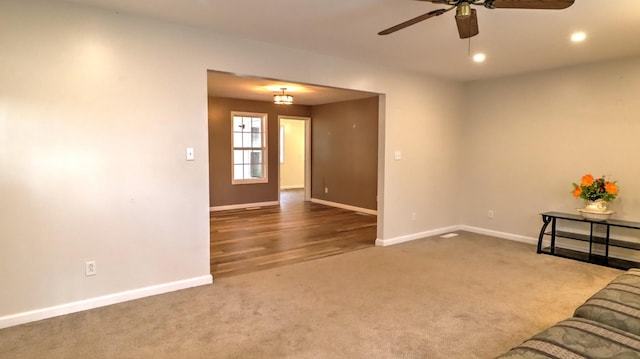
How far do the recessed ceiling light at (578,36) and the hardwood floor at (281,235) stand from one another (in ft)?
10.8

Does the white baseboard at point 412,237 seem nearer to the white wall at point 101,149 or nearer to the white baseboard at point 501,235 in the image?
the white baseboard at point 501,235

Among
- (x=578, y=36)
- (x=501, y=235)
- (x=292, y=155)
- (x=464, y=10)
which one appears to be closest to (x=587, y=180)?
(x=501, y=235)

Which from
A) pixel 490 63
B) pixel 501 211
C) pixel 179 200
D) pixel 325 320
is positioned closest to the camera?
pixel 325 320

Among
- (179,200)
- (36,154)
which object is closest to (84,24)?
(36,154)

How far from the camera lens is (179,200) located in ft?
11.3

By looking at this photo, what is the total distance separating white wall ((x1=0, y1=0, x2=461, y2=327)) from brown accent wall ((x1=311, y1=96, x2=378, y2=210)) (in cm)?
389

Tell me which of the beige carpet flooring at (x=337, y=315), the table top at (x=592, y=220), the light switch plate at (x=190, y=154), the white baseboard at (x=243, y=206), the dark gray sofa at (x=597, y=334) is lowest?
the beige carpet flooring at (x=337, y=315)

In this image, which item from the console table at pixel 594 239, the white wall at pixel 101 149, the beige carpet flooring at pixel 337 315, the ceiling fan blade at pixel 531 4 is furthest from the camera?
the console table at pixel 594 239

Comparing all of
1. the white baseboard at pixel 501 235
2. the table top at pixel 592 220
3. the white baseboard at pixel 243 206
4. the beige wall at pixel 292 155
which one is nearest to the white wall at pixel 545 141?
the white baseboard at pixel 501 235

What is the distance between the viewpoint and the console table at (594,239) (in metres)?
4.27

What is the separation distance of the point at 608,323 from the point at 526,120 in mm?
4072

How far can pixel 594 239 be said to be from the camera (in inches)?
177

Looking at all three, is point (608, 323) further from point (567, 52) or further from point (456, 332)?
point (567, 52)

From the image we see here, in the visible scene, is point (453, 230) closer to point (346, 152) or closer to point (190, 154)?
point (346, 152)
